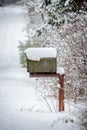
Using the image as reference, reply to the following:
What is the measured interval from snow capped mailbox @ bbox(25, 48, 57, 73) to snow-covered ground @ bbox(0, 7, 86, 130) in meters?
0.85

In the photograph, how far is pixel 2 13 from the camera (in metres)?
39.8

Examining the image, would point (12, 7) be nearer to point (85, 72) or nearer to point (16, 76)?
point (16, 76)

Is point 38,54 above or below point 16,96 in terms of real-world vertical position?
above

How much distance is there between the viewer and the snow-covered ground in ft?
20.0

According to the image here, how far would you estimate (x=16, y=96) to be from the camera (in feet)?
37.1

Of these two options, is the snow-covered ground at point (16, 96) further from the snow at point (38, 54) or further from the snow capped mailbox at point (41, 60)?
the snow at point (38, 54)

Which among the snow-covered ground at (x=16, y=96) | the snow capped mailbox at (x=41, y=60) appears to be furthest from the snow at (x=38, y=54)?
the snow-covered ground at (x=16, y=96)

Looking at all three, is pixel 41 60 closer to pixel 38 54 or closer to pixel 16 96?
pixel 38 54

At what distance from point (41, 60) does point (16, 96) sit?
4237mm

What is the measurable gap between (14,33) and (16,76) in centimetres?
1291

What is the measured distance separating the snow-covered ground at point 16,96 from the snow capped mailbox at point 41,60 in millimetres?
849

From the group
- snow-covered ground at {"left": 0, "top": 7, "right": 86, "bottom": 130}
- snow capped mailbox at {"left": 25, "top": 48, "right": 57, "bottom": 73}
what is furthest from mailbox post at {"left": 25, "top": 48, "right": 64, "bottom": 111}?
snow-covered ground at {"left": 0, "top": 7, "right": 86, "bottom": 130}

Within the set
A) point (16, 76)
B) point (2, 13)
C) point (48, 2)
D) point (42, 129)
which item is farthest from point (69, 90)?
point (2, 13)

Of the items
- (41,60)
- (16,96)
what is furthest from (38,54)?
(16,96)
